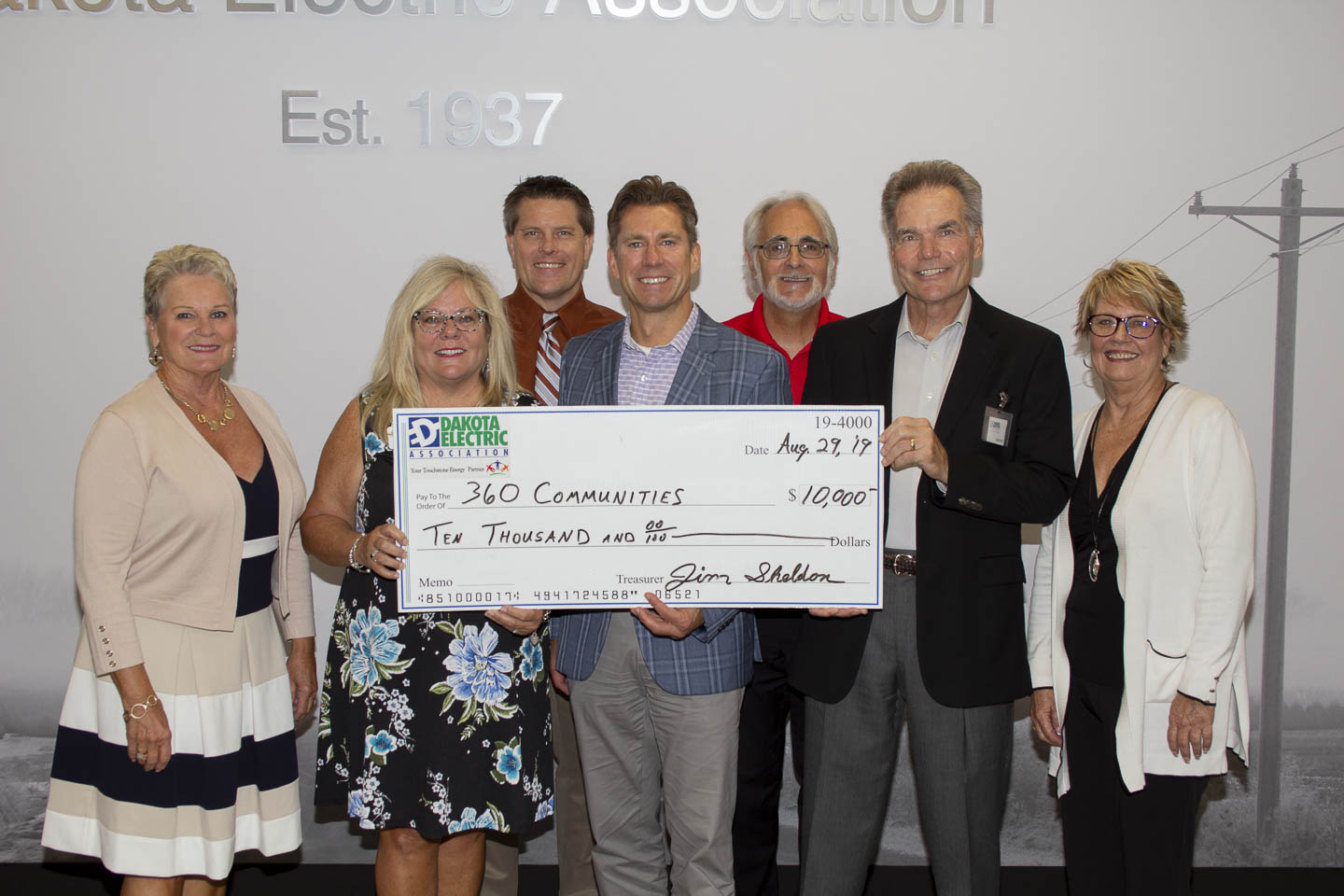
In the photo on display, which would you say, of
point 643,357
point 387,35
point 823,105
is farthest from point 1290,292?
point 387,35

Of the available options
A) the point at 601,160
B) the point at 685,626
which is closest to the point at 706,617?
the point at 685,626

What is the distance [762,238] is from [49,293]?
2.55 m

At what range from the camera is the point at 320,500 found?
7.95 ft

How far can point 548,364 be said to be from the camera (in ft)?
9.68

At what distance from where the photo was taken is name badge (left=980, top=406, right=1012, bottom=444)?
2.24 m

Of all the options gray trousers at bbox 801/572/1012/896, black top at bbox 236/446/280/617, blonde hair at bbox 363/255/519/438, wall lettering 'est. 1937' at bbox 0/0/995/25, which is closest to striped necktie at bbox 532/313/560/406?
blonde hair at bbox 363/255/519/438

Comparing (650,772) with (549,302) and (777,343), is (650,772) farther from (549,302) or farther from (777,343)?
(549,302)

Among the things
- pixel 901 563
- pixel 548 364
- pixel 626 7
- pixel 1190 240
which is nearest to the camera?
pixel 901 563

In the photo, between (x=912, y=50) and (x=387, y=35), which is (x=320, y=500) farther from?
(x=912, y=50)

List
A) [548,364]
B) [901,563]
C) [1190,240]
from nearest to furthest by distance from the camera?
[901,563]
[548,364]
[1190,240]

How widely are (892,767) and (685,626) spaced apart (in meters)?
0.68

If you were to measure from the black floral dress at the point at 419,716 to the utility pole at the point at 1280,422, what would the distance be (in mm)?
2857

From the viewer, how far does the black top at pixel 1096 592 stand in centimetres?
234
